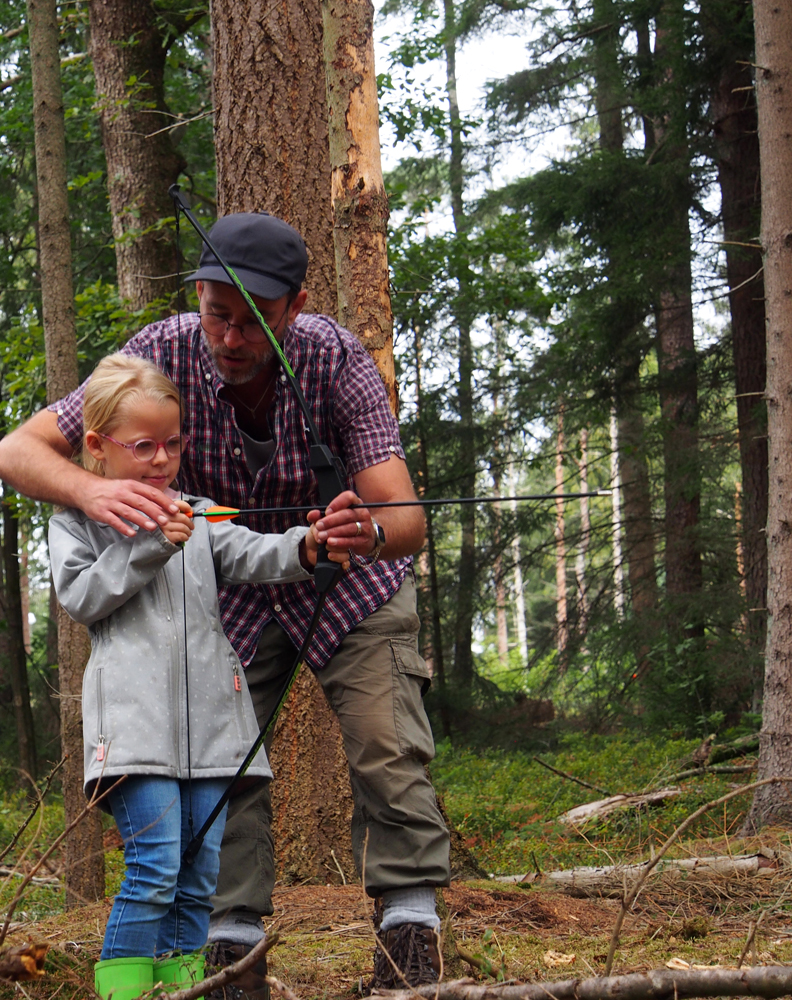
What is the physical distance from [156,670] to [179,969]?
0.69 m

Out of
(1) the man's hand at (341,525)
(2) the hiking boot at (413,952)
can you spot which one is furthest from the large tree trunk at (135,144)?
(2) the hiking boot at (413,952)

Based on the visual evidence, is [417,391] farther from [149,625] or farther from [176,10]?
[149,625]

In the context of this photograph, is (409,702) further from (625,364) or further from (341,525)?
(625,364)

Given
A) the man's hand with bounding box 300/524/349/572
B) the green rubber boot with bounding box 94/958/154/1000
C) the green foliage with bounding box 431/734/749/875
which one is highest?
the man's hand with bounding box 300/524/349/572

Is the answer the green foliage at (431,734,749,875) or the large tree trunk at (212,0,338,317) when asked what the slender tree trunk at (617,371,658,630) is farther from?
the large tree trunk at (212,0,338,317)

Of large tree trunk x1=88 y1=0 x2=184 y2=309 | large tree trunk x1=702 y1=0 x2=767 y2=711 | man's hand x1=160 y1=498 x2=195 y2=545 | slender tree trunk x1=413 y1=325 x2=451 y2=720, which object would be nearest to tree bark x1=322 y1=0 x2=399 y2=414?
man's hand x1=160 y1=498 x2=195 y2=545

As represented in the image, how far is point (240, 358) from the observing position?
9.01 feet

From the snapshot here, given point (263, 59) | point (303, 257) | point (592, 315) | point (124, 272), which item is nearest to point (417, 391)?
point (592, 315)

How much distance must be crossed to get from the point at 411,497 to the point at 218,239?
90 centimetres

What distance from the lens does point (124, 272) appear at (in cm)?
952

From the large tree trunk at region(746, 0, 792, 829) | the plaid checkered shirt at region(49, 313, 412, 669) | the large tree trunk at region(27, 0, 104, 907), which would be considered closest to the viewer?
the plaid checkered shirt at region(49, 313, 412, 669)

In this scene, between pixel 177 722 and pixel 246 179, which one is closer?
pixel 177 722

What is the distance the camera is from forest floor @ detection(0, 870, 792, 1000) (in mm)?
3096

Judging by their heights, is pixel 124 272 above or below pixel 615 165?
below
